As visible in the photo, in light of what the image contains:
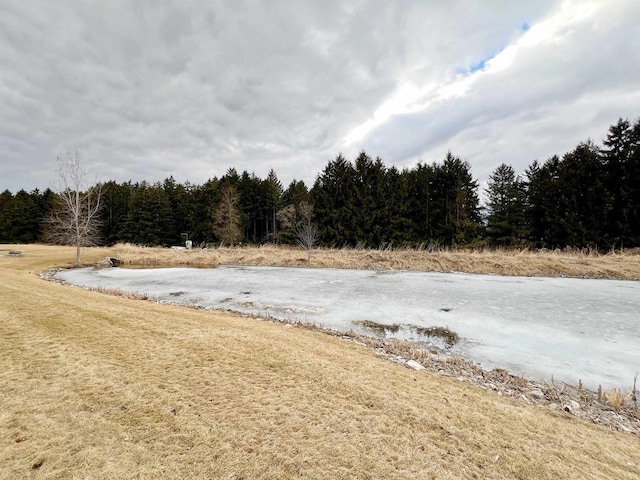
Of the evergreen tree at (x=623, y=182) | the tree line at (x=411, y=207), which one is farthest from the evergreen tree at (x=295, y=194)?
the evergreen tree at (x=623, y=182)

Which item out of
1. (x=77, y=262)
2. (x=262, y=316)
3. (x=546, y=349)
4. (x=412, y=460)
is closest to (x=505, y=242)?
(x=546, y=349)

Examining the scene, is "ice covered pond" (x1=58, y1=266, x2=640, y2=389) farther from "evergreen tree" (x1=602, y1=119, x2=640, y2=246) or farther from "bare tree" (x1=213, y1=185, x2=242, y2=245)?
"bare tree" (x1=213, y1=185, x2=242, y2=245)

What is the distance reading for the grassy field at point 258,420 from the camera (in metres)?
1.91

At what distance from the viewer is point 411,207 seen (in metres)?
27.8

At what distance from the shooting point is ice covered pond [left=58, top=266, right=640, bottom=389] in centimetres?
432

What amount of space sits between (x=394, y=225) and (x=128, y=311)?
920 inches

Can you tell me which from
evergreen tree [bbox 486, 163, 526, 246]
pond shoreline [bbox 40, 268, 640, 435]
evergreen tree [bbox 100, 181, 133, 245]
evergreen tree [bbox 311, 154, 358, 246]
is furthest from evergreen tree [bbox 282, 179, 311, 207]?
pond shoreline [bbox 40, 268, 640, 435]

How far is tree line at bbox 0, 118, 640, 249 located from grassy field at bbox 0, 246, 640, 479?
772 inches

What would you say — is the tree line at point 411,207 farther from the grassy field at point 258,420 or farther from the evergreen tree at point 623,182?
the grassy field at point 258,420

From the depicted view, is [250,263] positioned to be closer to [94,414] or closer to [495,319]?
[495,319]

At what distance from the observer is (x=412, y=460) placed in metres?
1.99

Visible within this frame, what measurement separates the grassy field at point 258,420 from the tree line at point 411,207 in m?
19.6

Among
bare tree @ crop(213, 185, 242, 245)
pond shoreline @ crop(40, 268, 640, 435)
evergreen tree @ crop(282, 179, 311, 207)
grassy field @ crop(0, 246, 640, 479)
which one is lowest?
pond shoreline @ crop(40, 268, 640, 435)

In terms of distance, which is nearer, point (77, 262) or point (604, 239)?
point (77, 262)
